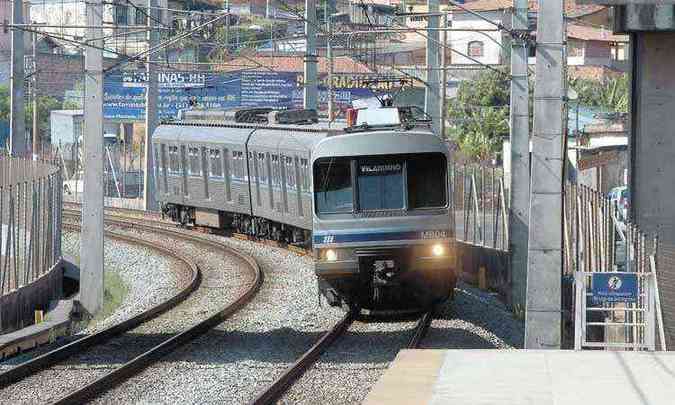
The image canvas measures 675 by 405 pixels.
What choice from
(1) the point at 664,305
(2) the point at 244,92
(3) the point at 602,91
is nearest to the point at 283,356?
(1) the point at 664,305

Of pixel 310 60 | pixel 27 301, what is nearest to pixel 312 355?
pixel 27 301

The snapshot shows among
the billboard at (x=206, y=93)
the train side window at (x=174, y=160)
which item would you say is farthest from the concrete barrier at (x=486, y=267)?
the billboard at (x=206, y=93)

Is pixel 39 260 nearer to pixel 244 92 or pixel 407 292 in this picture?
pixel 407 292

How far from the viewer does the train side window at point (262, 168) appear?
3139 centimetres

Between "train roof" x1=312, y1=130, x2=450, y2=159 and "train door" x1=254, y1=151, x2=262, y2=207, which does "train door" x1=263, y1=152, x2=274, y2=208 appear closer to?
"train door" x1=254, y1=151, x2=262, y2=207

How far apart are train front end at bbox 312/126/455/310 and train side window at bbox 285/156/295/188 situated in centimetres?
739

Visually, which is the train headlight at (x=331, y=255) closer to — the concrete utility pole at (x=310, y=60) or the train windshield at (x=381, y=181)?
the train windshield at (x=381, y=181)

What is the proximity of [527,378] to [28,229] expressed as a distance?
14.8 m

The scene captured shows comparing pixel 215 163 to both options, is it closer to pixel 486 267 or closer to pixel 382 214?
pixel 486 267

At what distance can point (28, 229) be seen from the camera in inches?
981

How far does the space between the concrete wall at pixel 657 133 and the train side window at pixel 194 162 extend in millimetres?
18853

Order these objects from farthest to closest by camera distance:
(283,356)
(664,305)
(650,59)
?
(650,59) < (283,356) < (664,305)

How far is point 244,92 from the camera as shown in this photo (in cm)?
5819

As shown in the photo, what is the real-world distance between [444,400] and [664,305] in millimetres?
5565
